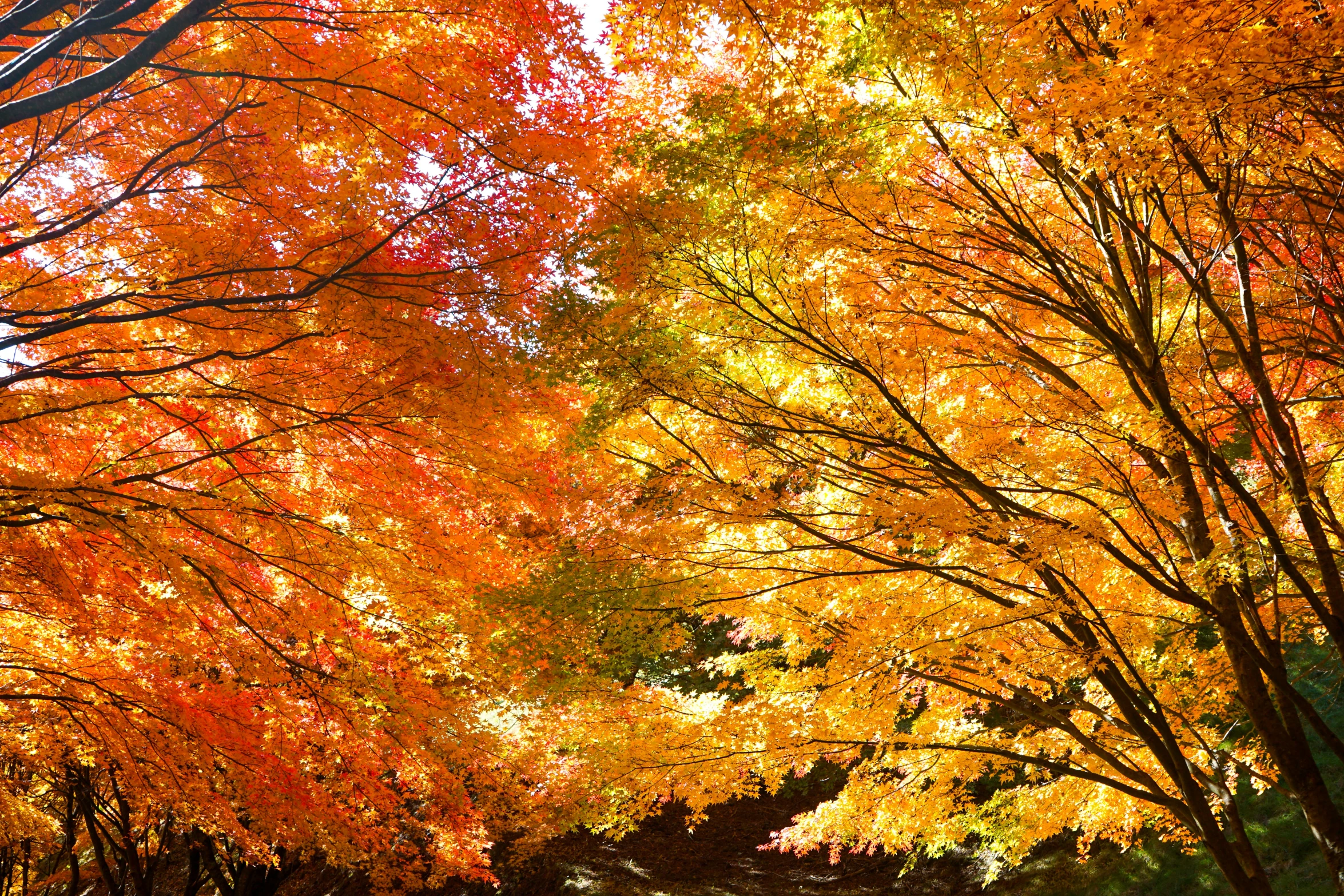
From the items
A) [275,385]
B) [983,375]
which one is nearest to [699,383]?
[983,375]

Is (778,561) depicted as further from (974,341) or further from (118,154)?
(118,154)

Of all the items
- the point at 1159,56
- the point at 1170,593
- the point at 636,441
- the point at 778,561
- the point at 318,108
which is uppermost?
the point at 318,108

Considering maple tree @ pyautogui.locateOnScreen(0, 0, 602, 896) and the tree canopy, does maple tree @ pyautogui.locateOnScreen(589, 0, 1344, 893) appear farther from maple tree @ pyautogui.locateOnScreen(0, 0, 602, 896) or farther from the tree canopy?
maple tree @ pyautogui.locateOnScreen(0, 0, 602, 896)

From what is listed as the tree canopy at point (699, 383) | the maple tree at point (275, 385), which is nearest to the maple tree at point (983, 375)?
the tree canopy at point (699, 383)

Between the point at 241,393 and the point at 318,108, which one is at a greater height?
the point at 318,108

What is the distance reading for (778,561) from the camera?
19.4ft

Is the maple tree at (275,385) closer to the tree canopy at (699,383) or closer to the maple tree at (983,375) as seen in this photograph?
the tree canopy at (699,383)

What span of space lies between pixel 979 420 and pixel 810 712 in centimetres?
263

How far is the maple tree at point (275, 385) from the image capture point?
4555mm

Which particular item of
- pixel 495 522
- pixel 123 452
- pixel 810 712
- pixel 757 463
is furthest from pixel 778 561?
pixel 123 452

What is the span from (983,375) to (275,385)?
5.22 metres

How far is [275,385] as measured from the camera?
587 centimetres

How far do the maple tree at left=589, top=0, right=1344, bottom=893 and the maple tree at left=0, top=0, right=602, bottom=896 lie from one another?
104cm

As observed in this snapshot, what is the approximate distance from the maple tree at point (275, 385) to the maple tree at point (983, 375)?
1.04 metres
